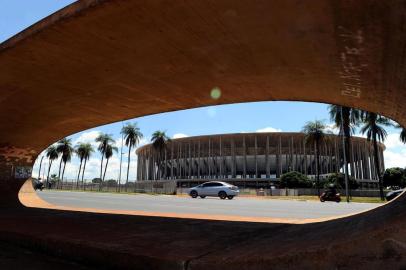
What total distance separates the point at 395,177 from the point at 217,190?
49.4 meters

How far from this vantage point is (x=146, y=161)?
103m

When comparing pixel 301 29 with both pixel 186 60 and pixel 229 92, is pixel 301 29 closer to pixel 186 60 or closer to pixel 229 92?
pixel 186 60

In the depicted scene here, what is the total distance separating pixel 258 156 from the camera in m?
87.0

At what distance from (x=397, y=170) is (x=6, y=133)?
237 ft

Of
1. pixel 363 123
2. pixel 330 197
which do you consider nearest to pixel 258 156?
pixel 363 123

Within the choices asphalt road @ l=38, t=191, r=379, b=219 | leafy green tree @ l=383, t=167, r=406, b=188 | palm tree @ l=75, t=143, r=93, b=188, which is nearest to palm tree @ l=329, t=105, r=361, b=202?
asphalt road @ l=38, t=191, r=379, b=219

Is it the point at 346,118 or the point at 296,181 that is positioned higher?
the point at 346,118

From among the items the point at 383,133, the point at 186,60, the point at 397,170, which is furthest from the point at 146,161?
the point at 186,60

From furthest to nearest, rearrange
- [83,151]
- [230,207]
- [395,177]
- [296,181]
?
[83,151], [395,177], [296,181], [230,207]

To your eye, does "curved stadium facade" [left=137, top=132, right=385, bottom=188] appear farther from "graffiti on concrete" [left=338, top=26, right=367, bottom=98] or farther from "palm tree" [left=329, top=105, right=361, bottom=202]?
"graffiti on concrete" [left=338, top=26, right=367, bottom=98]

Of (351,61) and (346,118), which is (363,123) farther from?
(351,61)

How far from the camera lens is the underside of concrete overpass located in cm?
441

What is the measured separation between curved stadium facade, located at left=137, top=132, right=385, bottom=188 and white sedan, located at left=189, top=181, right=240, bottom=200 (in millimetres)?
46750

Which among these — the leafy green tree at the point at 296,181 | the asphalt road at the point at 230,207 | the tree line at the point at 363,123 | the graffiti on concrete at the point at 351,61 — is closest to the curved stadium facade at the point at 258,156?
the leafy green tree at the point at 296,181
